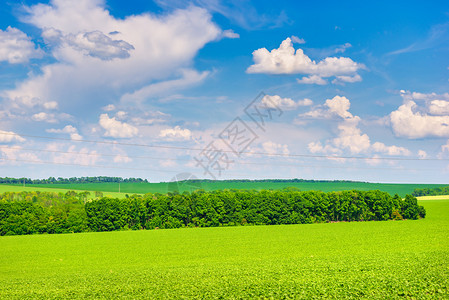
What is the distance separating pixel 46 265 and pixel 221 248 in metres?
20.4

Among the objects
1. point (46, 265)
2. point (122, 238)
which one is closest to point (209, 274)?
point (46, 265)

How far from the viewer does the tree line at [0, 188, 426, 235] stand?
239 ft

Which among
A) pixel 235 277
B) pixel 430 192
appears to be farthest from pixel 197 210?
pixel 430 192

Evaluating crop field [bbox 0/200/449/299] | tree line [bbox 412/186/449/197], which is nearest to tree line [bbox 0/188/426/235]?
crop field [bbox 0/200/449/299]

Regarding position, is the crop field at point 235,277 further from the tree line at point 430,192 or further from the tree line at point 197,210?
the tree line at point 430,192

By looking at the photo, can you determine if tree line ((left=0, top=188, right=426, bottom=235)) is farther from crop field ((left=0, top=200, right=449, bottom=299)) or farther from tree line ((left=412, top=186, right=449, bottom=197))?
tree line ((left=412, top=186, right=449, bottom=197))

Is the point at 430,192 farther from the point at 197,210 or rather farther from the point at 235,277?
the point at 235,277

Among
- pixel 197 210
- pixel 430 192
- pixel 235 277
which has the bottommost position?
pixel 235 277

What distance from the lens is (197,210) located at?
8162cm

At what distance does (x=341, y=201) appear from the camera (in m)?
89.1

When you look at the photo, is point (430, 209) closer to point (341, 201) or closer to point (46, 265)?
point (341, 201)

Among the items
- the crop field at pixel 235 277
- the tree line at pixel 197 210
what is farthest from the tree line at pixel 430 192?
the crop field at pixel 235 277

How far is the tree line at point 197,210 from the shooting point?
72750 millimetres

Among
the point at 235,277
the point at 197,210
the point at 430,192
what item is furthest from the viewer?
the point at 430,192
